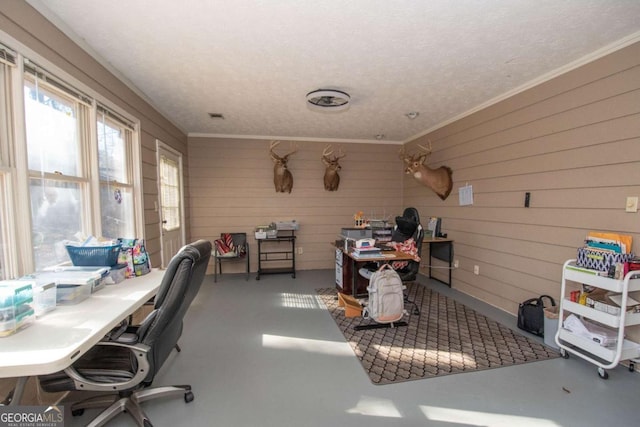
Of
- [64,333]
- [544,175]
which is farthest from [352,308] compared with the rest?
[64,333]

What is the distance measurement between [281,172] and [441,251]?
308 cm

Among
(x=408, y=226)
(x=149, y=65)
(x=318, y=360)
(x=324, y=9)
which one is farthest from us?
(x=408, y=226)

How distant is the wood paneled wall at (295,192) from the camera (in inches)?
206

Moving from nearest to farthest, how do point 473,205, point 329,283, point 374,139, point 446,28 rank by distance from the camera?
point 446,28
point 473,205
point 329,283
point 374,139

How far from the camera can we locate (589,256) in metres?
2.28

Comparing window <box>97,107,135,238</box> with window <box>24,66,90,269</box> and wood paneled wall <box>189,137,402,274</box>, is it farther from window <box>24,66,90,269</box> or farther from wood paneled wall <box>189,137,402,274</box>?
wood paneled wall <box>189,137,402,274</box>

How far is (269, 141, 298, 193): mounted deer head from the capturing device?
16.5 ft

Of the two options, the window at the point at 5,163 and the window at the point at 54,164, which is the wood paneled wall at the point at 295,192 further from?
the window at the point at 5,163

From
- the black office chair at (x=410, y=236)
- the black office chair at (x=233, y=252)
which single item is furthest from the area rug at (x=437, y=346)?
the black office chair at (x=233, y=252)

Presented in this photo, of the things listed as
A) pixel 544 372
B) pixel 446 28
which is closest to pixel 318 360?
pixel 544 372

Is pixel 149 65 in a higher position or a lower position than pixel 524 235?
higher

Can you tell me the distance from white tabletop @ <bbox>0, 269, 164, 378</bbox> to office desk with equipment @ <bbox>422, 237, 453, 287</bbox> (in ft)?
12.0

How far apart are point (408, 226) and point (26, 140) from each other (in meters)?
3.52

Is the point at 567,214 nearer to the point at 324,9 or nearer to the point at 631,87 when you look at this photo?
the point at 631,87
